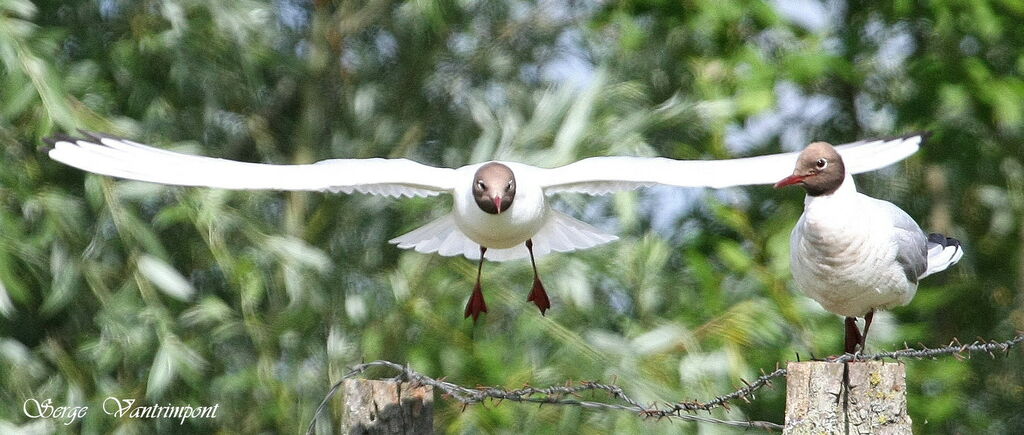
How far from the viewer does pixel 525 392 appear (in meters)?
2.83

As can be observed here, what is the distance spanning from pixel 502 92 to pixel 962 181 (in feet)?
6.28

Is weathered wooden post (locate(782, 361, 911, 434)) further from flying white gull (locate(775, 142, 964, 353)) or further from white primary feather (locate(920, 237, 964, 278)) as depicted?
white primary feather (locate(920, 237, 964, 278))

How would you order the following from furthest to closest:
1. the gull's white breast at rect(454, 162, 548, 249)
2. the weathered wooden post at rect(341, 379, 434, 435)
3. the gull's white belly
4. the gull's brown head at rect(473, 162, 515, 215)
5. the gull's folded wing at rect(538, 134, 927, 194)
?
the gull's folded wing at rect(538, 134, 927, 194) < the gull's white breast at rect(454, 162, 548, 249) < the gull's brown head at rect(473, 162, 515, 215) < the gull's white belly < the weathered wooden post at rect(341, 379, 434, 435)

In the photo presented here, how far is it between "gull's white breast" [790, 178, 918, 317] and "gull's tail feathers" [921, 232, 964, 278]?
0.34 metres

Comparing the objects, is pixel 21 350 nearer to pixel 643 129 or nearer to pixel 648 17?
pixel 643 129

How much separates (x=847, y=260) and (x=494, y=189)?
3.23ft

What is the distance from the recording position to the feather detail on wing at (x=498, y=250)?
434cm

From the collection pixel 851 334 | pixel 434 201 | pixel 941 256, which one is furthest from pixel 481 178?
pixel 434 201

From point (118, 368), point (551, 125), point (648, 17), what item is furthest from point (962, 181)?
point (118, 368)

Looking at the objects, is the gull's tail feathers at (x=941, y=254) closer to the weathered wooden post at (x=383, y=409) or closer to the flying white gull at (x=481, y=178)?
the flying white gull at (x=481, y=178)

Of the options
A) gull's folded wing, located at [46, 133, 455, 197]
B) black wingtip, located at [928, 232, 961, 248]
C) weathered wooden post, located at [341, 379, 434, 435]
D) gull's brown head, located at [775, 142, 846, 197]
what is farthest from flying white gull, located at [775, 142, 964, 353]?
gull's folded wing, located at [46, 133, 455, 197]

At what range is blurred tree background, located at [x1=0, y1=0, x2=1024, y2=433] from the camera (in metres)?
4.71

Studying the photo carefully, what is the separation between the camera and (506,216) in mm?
3822

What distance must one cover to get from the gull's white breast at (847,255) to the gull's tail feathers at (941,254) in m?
0.34
